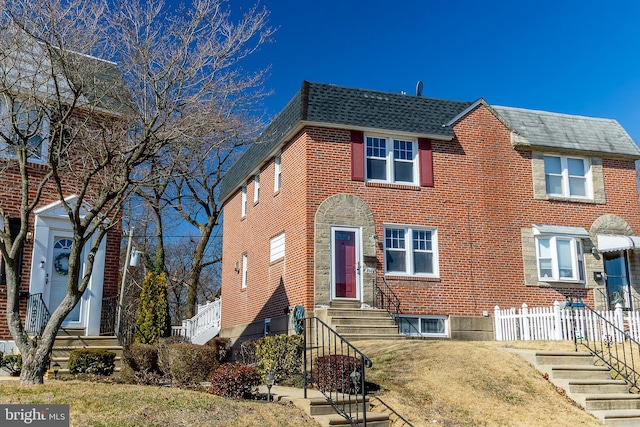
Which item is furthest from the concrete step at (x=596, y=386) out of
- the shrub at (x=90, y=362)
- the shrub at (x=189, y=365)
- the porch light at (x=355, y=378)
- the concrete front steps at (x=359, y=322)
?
the shrub at (x=90, y=362)

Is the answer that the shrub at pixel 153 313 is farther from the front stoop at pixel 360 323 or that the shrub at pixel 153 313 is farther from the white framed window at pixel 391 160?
the white framed window at pixel 391 160

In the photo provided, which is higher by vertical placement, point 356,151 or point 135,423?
point 356,151

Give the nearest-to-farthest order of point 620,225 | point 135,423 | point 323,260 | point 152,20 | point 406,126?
point 135,423, point 152,20, point 323,260, point 406,126, point 620,225

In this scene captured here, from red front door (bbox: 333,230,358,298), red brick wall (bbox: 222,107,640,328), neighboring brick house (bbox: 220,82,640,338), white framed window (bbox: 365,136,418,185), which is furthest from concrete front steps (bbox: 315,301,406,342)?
white framed window (bbox: 365,136,418,185)

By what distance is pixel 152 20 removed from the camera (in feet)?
40.9

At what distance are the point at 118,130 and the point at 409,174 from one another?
8.86 m

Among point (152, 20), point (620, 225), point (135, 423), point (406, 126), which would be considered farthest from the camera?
point (620, 225)

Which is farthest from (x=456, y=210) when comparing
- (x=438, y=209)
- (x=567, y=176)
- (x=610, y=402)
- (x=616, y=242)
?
(x=610, y=402)

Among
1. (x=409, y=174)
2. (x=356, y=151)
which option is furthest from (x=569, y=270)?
(x=356, y=151)

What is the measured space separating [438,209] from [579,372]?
7.80 m

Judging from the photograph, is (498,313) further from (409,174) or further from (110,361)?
(110,361)

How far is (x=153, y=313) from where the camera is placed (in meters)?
18.8

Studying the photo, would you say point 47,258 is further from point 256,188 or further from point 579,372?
point 579,372

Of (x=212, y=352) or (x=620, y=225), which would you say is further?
(x=620, y=225)
